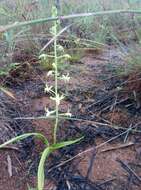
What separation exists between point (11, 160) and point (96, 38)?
1832 mm

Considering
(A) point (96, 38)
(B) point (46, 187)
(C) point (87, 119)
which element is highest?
(A) point (96, 38)

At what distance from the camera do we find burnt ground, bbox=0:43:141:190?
1585 mm

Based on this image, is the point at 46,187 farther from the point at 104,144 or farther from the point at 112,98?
the point at 112,98

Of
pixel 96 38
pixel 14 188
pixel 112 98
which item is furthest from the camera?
pixel 96 38

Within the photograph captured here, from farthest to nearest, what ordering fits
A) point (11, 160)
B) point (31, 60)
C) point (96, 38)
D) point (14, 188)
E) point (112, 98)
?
point (96, 38) < point (31, 60) < point (112, 98) < point (11, 160) < point (14, 188)

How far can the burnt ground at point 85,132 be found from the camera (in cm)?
158

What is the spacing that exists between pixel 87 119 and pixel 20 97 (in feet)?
1.53

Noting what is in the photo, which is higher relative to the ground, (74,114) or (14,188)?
(74,114)

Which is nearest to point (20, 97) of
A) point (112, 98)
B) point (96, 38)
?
point (112, 98)

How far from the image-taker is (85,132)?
184 centimetres

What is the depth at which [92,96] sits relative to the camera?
2.18 m

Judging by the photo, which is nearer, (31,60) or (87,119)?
(87,119)

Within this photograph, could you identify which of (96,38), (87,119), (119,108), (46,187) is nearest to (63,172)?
(46,187)

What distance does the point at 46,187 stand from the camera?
156cm
